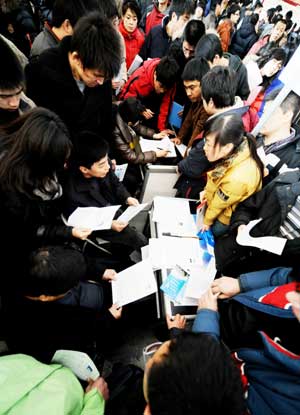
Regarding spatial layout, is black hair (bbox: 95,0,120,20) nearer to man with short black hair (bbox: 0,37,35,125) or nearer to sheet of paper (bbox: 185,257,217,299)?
man with short black hair (bbox: 0,37,35,125)

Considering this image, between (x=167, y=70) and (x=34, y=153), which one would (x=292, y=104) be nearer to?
(x=167, y=70)

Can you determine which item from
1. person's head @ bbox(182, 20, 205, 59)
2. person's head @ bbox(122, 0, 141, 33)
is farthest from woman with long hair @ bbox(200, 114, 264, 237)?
person's head @ bbox(122, 0, 141, 33)

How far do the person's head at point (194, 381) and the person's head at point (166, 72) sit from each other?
2162 mm

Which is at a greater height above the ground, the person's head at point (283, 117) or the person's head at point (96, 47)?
the person's head at point (96, 47)

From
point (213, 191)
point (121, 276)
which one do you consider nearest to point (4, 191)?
point (121, 276)

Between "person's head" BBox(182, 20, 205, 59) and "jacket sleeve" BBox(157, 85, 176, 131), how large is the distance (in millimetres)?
487

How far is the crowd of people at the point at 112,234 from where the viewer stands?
2.84 ft

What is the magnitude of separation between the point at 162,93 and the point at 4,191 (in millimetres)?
1841

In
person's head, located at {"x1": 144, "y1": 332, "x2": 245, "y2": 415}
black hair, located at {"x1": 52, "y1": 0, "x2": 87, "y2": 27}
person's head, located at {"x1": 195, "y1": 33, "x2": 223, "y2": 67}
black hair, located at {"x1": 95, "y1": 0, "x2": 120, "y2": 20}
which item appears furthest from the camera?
person's head, located at {"x1": 195, "y1": 33, "x2": 223, "y2": 67}

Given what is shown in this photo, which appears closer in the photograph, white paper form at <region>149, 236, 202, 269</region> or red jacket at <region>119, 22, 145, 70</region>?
white paper form at <region>149, 236, 202, 269</region>

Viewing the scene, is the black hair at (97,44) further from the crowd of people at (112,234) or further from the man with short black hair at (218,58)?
the man with short black hair at (218,58)


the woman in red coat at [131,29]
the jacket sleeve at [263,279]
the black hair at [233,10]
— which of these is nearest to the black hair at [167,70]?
the woman in red coat at [131,29]

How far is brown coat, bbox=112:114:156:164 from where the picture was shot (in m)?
2.27

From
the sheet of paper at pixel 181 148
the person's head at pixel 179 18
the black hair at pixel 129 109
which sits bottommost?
the sheet of paper at pixel 181 148
